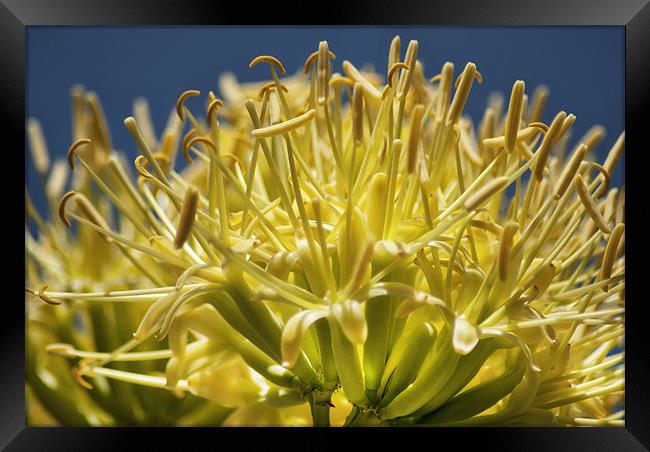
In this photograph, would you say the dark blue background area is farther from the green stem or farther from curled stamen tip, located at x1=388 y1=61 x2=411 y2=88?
the green stem

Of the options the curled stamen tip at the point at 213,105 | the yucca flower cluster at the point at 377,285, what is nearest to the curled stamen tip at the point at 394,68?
the yucca flower cluster at the point at 377,285

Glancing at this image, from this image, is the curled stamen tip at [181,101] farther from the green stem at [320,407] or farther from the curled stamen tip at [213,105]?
the green stem at [320,407]

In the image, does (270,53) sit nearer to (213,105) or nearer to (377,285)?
(213,105)

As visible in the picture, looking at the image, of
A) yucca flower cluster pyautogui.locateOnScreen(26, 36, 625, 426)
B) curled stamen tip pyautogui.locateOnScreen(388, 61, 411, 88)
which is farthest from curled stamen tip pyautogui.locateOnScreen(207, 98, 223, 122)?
curled stamen tip pyautogui.locateOnScreen(388, 61, 411, 88)
